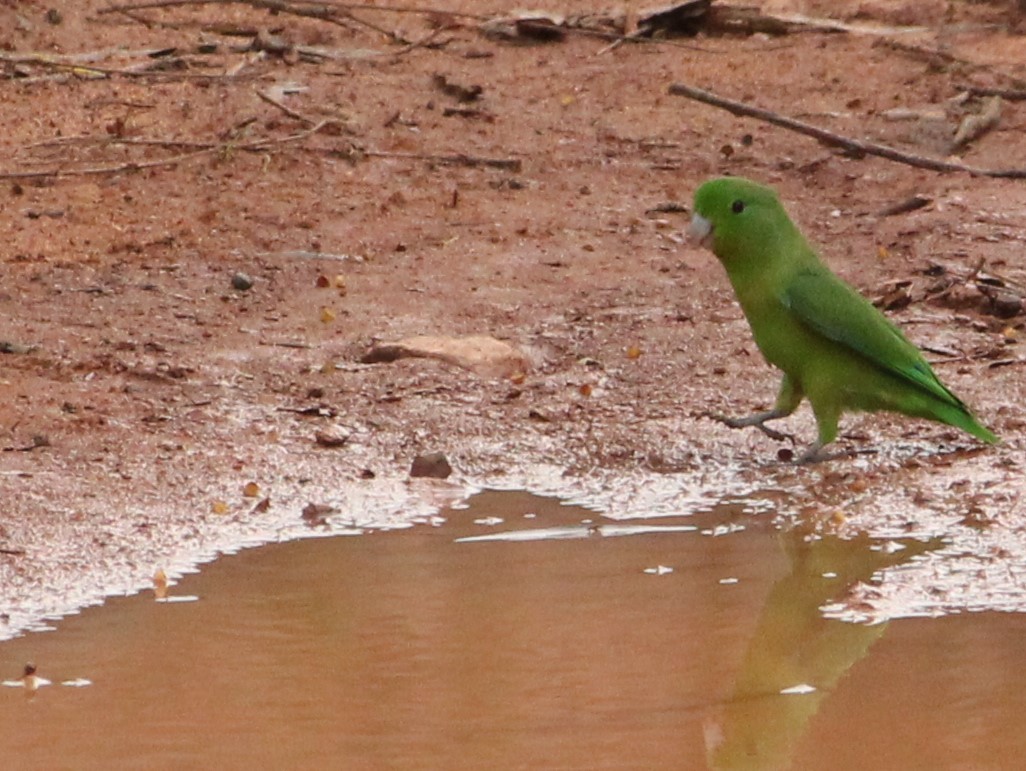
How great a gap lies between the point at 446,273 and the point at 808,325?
6.43ft

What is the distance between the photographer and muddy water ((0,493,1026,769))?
3189mm

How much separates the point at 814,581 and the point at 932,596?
27 centimetres

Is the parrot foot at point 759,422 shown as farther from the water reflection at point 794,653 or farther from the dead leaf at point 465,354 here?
the dead leaf at point 465,354

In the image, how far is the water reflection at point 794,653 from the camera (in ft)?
10.7

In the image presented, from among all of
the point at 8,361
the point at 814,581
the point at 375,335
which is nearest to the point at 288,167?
the point at 375,335

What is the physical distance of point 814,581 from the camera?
4184mm

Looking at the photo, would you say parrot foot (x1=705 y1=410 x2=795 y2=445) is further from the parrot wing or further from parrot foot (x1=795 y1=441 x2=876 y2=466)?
the parrot wing

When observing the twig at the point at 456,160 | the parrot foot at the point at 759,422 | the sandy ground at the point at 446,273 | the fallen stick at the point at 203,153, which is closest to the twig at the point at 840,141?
the sandy ground at the point at 446,273

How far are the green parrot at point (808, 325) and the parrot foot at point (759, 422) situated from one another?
4.7 inches

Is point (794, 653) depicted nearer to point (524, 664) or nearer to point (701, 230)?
point (524, 664)

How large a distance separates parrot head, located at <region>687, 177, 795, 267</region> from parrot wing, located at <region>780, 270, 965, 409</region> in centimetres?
13

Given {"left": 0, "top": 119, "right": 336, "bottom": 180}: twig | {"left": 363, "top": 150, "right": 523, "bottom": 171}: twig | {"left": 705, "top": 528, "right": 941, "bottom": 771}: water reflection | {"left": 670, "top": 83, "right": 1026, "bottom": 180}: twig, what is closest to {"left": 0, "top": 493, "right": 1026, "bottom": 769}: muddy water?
{"left": 705, "top": 528, "right": 941, "bottom": 771}: water reflection

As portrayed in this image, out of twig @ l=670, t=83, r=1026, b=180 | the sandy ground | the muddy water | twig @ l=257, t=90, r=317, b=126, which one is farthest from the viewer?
twig @ l=257, t=90, r=317, b=126

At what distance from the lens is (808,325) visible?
4.87 metres
